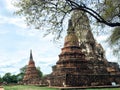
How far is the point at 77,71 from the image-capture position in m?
37.2

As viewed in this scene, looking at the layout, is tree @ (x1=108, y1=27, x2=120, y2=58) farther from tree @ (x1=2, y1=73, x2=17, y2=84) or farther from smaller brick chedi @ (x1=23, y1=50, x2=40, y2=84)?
tree @ (x1=2, y1=73, x2=17, y2=84)

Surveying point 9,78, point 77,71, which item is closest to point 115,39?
point 77,71

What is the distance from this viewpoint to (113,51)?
79.7 ft

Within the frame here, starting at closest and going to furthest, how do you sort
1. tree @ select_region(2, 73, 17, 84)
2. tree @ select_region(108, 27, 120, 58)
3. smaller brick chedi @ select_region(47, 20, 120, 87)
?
tree @ select_region(108, 27, 120, 58), smaller brick chedi @ select_region(47, 20, 120, 87), tree @ select_region(2, 73, 17, 84)

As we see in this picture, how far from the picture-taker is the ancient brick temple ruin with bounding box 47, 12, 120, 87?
35.8 metres

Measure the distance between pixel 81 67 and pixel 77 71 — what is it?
0.78m

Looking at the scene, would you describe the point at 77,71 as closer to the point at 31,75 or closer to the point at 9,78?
the point at 31,75

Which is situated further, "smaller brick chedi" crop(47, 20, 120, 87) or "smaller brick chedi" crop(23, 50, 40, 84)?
"smaller brick chedi" crop(23, 50, 40, 84)

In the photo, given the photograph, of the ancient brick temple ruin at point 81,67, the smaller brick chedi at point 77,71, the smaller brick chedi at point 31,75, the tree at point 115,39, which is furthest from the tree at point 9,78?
the tree at point 115,39

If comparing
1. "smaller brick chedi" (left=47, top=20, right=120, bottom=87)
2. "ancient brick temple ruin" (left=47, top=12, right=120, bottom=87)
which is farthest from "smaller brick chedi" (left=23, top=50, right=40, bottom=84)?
"smaller brick chedi" (left=47, top=20, right=120, bottom=87)

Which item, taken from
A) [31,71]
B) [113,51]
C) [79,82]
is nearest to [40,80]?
[31,71]

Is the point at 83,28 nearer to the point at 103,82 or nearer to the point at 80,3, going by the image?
the point at 80,3

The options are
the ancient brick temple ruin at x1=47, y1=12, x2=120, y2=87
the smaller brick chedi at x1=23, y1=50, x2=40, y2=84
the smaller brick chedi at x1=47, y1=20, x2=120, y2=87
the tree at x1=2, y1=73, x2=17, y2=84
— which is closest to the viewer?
the smaller brick chedi at x1=47, y1=20, x2=120, y2=87

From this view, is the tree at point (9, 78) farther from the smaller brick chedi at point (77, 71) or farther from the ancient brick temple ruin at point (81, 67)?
the smaller brick chedi at point (77, 71)
